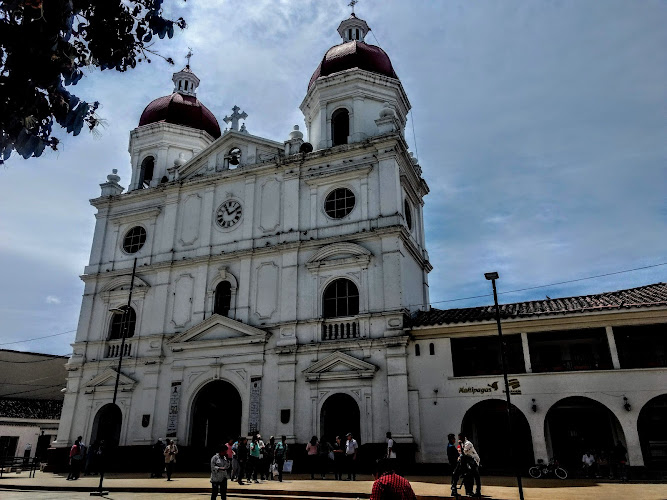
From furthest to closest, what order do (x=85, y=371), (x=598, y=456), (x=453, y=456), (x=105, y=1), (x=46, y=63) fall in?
(x=85, y=371) < (x=598, y=456) < (x=453, y=456) < (x=105, y=1) < (x=46, y=63)

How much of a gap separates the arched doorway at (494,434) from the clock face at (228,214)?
Result: 47.1 ft

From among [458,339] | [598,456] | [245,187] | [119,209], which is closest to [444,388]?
[458,339]

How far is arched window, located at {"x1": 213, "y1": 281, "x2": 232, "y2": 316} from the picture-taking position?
25125 millimetres

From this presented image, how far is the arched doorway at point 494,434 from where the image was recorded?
21.3 m

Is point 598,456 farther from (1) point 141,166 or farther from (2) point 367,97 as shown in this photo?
(1) point 141,166

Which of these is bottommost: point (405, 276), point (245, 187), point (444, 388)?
point (444, 388)

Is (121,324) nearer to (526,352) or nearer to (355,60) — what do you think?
(355,60)

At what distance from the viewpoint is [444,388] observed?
66.2ft

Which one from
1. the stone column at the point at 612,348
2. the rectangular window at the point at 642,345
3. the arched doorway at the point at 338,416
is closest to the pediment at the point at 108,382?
the arched doorway at the point at 338,416

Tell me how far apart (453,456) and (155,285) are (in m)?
17.7

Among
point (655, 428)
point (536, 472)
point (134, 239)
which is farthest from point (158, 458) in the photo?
point (655, 428)

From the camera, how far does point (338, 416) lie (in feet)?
70.9

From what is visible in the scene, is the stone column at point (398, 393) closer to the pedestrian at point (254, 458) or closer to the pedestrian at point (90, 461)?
the pedestrian at point (254, 458)

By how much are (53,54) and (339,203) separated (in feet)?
63.7
